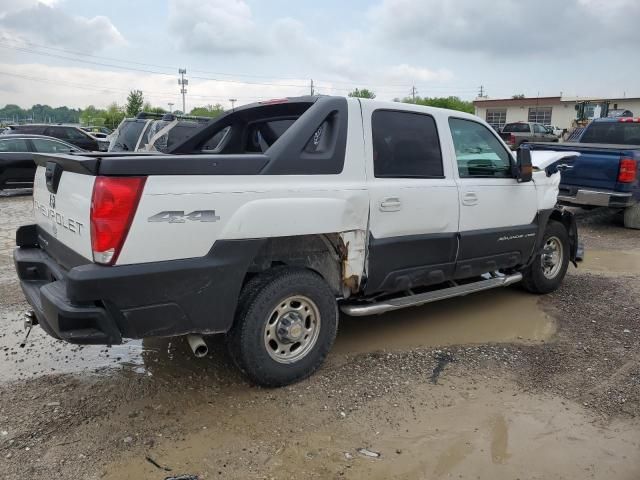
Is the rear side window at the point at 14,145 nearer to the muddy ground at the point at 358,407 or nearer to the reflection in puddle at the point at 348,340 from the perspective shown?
the muddy ground at the point at 358,407

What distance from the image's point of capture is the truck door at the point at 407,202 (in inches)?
158

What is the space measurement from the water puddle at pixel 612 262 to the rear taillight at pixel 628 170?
1.45 m

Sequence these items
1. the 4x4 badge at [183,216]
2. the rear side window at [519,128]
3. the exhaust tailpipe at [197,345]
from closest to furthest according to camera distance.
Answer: the 4x4 badge at [183,216]
the exhaust tailpipe at [197,345]
the rear side window at [519,128]

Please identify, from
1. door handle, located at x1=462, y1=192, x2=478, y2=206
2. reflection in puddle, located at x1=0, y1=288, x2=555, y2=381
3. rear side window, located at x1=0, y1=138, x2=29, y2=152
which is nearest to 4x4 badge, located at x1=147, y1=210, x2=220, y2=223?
reflection in puddle, located at x1=0, y1=288, x2=555, y2=381

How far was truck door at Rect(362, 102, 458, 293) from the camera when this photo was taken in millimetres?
4023

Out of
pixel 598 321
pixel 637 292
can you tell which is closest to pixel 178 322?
A: pixel 598 321

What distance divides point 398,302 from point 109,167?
2400 millimetres

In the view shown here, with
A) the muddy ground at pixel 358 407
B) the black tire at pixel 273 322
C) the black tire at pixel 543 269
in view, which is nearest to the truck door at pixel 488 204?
the black tire at pixel 543 269

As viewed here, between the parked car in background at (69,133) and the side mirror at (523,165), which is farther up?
the parked car in background at (69,133)

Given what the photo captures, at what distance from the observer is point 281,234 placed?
11.4 feet

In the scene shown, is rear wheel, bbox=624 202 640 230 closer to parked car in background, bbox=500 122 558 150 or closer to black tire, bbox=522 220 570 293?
black tire, bbox=522 220 570 293

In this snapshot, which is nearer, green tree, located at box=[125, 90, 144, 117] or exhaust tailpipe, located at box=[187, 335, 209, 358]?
exhaust tailpipe, located at box=[187, 335, 209, 358]

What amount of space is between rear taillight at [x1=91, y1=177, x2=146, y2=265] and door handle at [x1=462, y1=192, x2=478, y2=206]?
2710mm

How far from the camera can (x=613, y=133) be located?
38.4 ft
